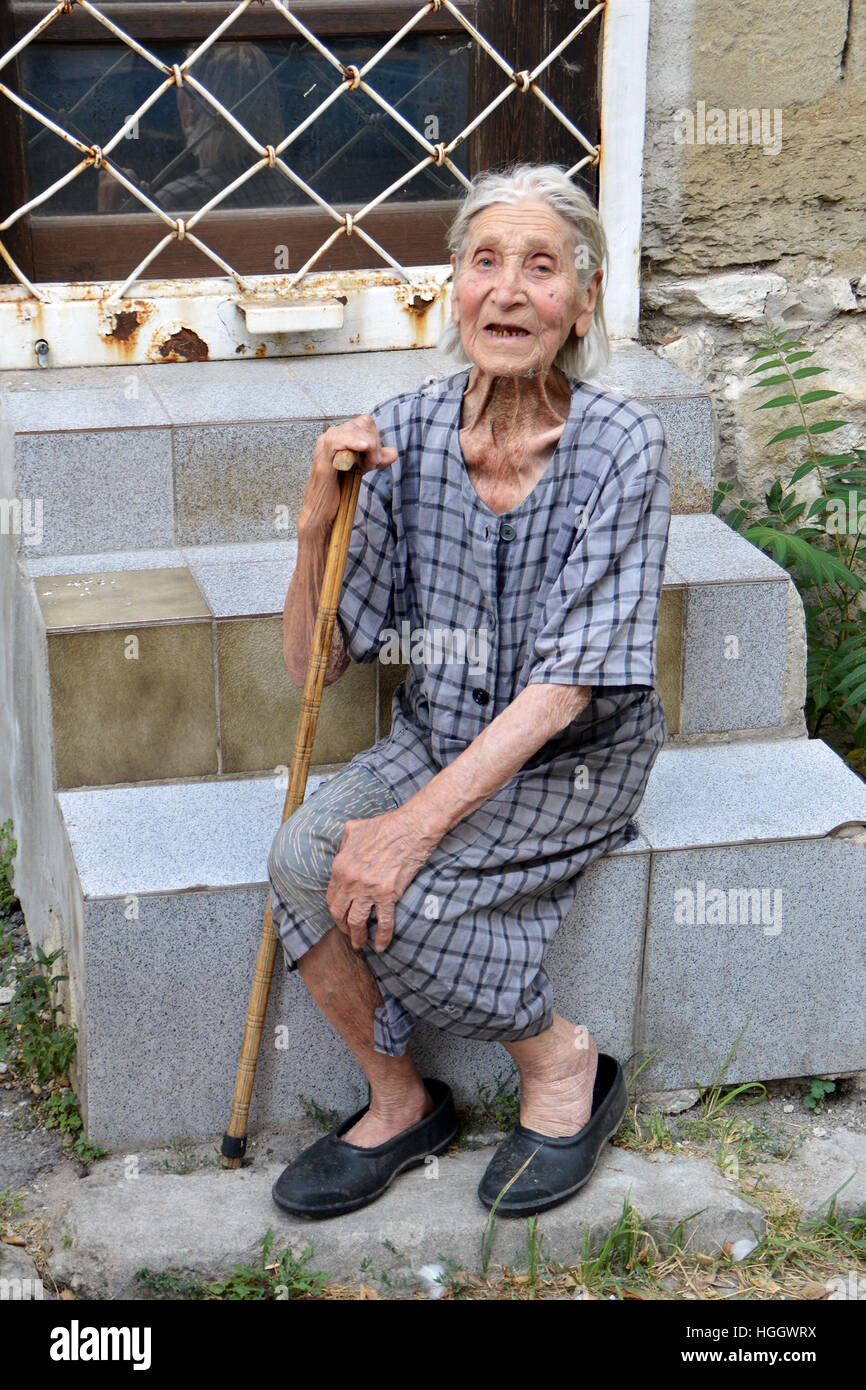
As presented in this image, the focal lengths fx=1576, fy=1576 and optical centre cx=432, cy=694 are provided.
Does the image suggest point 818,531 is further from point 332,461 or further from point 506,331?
point 332,461

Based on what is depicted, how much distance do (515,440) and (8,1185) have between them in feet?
5.48

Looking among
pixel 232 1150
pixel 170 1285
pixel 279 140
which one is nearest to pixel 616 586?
pixel 232 1150

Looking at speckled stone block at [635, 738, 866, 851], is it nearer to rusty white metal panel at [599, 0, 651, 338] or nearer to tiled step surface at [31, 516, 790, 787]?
tiled step surface at [31, 516, 790, 787]

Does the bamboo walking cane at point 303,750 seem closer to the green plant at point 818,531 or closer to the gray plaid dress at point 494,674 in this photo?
the gray plaid dress at point 494,674

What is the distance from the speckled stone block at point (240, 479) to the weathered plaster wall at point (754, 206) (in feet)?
3.67

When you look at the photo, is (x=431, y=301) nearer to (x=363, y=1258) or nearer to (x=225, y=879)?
(x=225, y=879)

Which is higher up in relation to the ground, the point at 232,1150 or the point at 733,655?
the point at 733,655

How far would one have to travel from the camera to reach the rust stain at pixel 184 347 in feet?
12.9

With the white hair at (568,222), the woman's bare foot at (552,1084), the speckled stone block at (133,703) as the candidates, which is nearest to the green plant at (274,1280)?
the woman's bare foot at (552,1084)

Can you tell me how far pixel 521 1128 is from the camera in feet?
9.46

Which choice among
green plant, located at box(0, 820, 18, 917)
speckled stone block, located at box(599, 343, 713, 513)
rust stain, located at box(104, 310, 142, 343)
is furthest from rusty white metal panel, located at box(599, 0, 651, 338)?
green plant, located at box(0, 820, 18, 917)

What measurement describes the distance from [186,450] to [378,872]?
1.27 meters

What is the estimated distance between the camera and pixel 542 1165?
282 cm

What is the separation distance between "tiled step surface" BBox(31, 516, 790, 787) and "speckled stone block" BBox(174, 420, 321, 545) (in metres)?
0.06
